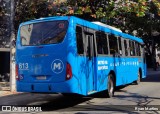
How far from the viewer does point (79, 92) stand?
11016 millimetres

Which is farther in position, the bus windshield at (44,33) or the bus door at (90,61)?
the bus door at (90,61)

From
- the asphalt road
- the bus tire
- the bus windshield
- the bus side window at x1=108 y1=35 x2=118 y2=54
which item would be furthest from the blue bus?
the bus side window at x1=108 y1=35 x2=118 y2=54

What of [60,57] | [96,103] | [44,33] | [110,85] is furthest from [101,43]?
[60,57]

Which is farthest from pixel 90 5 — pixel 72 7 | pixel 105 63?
pixel 105 63

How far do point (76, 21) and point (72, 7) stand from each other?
377 inches

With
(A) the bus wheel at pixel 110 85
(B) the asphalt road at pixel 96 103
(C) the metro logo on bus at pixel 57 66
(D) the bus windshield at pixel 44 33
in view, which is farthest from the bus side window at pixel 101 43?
(C) the metro logo on bus at pixel 57 66

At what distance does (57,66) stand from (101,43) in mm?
2915

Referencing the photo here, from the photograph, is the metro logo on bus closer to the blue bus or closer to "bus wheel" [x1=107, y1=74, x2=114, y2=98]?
the blue bus

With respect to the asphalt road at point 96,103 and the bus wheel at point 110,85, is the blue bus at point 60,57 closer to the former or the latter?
the asphalt road at point 96,103

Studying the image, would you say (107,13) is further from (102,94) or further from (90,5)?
(102,94)

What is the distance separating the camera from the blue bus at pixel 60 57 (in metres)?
10.9

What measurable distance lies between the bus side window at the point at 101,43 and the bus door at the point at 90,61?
0.58m

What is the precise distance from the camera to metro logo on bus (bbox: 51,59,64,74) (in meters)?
10.9

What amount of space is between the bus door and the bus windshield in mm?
1034
